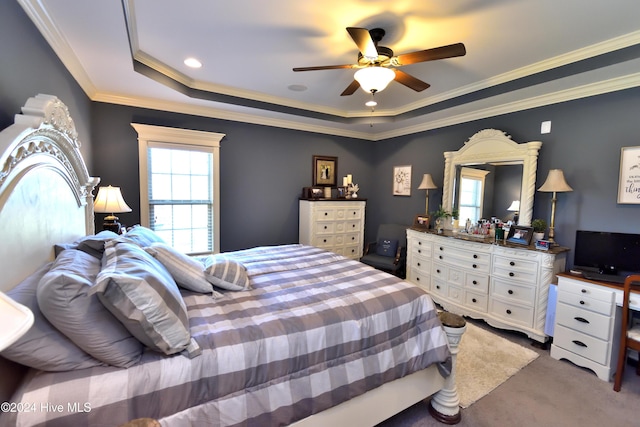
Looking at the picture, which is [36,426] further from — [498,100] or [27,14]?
[498,100]

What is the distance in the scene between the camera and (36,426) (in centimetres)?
88

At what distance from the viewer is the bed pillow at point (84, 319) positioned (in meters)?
1.00

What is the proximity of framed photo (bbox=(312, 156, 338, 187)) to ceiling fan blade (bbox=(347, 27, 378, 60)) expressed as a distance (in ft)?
9.13

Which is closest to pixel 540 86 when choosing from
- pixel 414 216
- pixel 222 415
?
pixel 414 216

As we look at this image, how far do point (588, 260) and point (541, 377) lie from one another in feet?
3.78

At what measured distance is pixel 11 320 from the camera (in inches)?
20.6

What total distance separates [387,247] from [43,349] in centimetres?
403

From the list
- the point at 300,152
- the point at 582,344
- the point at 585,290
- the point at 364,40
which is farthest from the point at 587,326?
the point at 300,152

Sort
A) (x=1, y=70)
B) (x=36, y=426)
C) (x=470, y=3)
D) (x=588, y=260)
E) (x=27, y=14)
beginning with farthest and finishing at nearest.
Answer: (x=588, y=260), (x=470, y=3), (x=27, y=14), (x=1, y=70), (x=36, y=426)

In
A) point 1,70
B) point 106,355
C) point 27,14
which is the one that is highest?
point 27,14

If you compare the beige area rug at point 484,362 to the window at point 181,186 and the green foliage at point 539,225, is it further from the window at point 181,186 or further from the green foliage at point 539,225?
the window at point 181,186

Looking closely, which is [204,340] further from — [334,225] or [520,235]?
[334,225]

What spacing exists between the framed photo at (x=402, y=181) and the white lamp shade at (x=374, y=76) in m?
2.75

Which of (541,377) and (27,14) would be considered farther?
(541,377)
